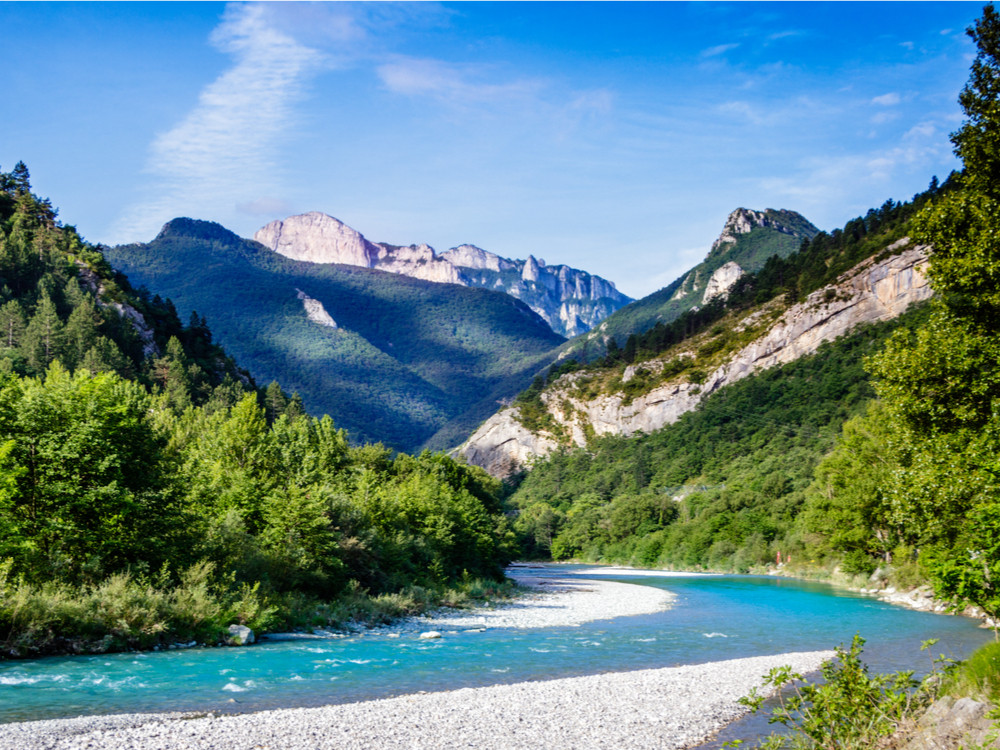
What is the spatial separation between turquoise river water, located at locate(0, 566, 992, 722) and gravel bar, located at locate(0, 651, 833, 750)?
154 centimetres

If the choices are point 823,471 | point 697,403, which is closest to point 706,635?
point 823,471

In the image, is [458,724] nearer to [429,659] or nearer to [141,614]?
[429,659]

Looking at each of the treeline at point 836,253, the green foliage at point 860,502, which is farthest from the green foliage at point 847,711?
the treeline at point 836,253

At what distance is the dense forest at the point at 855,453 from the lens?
16.4m

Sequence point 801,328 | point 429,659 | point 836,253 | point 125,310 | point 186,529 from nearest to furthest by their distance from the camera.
→ point 429,659, point 186,529, point 125,310, point 801,328, point 836,253

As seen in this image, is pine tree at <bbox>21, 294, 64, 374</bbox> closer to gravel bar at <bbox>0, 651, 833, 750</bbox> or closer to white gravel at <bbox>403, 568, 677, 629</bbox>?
white gravel at <bbox>403, 568, 677, 629</bbox>

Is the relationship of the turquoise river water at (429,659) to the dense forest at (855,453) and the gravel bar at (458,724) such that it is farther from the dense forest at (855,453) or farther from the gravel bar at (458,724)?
the dense forest at (855,453)

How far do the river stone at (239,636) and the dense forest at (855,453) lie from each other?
73.8 ft

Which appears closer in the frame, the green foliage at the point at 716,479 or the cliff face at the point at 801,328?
the green foliage at the point at 716,479

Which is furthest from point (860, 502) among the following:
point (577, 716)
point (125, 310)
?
Answer: point (125, 310)

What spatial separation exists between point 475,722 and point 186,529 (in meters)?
19.5

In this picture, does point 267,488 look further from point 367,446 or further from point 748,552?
point 748,552

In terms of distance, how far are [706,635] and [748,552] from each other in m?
62.5

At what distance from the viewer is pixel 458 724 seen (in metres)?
15.5
